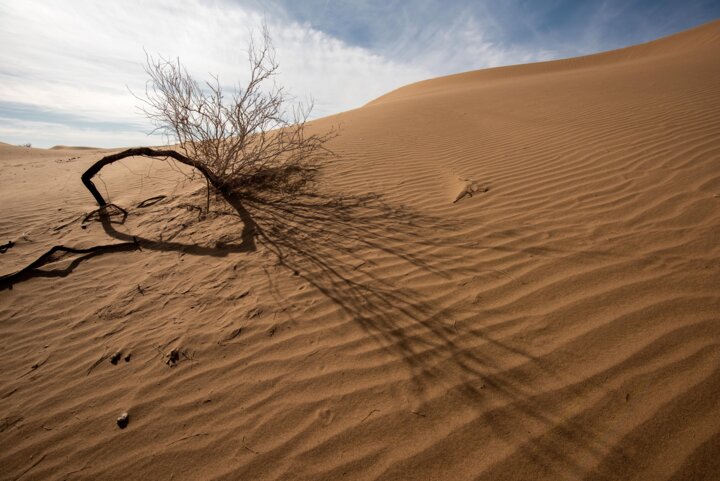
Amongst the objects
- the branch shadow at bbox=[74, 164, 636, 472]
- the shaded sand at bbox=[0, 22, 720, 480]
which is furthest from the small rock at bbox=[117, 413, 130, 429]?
the branch shadow at bbox=[74, 164, 636, 472]

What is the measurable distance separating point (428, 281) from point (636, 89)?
8223mm

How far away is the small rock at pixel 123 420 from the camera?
1772 millimetres

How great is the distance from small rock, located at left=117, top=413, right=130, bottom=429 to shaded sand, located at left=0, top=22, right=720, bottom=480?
0.23 feet

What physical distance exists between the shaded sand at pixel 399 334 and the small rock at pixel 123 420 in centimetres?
7

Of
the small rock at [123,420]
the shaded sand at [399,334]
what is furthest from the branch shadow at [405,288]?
the small rock at [123,420]

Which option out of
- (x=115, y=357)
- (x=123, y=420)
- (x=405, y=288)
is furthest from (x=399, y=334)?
(x=115, y=357)

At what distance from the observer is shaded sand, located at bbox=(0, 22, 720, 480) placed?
147cm

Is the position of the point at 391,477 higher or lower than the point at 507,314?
lower

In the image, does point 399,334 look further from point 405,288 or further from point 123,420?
point 123,420

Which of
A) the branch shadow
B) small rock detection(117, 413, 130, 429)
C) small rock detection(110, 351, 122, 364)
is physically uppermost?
the branch shadow

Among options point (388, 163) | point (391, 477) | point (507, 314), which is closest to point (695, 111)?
point (388, 163)

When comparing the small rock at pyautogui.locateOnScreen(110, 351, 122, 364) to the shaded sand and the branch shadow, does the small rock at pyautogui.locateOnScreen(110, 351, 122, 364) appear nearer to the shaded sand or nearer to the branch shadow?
the shaded sand

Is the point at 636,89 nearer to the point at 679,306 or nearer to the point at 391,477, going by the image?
the point at 679,306

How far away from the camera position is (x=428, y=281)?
8.19 ft
